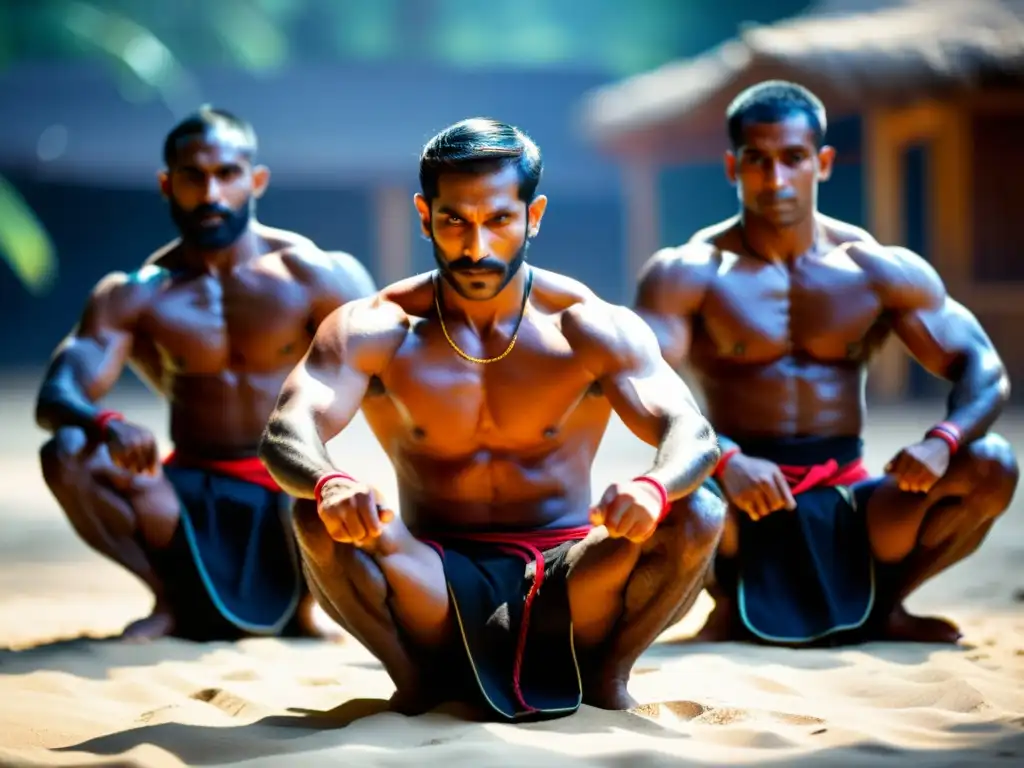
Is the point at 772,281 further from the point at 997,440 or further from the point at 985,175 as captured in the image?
the point at 985,175

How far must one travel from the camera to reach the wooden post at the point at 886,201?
12.9 metres

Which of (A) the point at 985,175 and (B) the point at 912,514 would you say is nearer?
(B) the point at 912,514

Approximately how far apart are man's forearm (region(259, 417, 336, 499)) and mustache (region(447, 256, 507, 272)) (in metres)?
0.50

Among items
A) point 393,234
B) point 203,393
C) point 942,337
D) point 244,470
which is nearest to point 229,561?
point 244,470

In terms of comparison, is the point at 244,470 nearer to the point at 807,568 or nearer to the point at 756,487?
the point at 756,487

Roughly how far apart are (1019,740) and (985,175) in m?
10.1

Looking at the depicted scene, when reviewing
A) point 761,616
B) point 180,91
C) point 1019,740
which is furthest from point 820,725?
point 180,91

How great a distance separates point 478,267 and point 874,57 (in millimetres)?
8964

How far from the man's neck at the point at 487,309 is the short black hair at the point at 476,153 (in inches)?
9.4

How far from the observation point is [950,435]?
4504 mm

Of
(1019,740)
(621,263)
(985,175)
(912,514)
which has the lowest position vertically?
(1019,740)

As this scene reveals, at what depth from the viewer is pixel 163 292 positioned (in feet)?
16.6

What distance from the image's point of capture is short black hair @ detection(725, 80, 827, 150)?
483 centimetres

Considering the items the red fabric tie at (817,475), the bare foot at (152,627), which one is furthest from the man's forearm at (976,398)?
the bare foot at (152,627)
